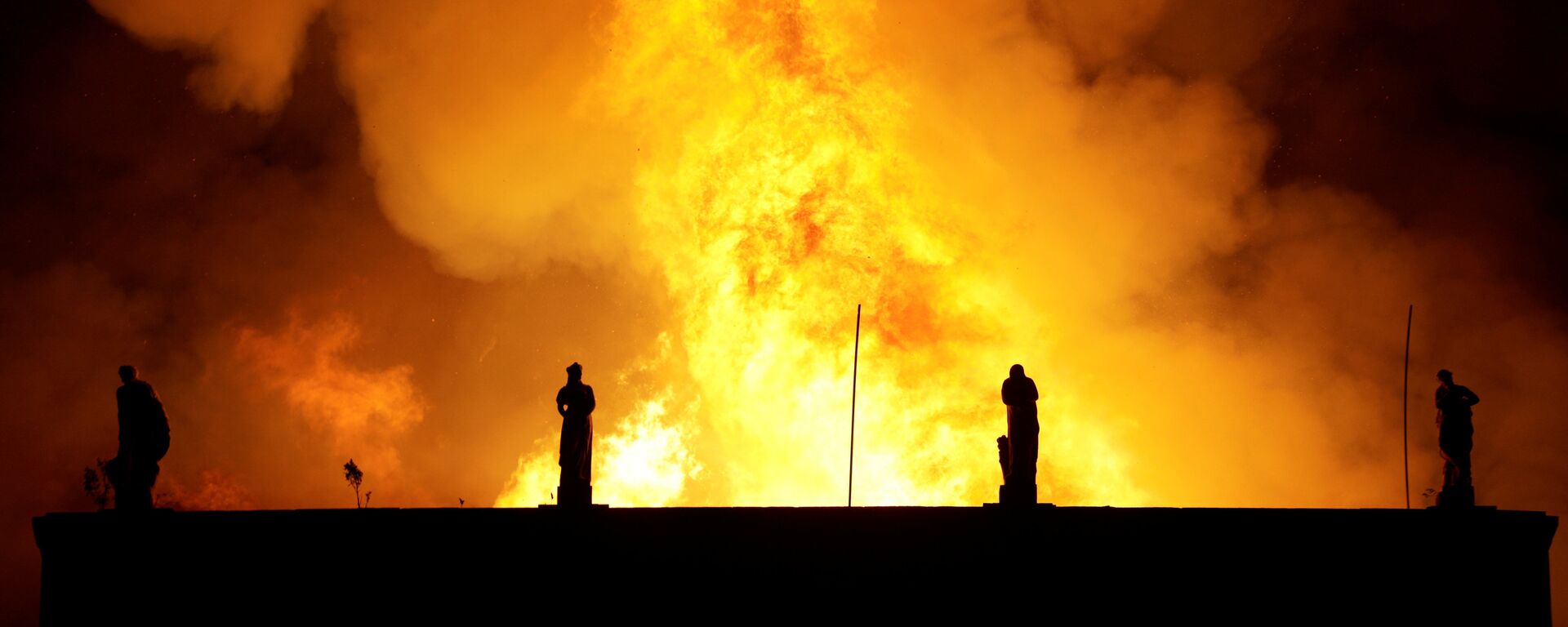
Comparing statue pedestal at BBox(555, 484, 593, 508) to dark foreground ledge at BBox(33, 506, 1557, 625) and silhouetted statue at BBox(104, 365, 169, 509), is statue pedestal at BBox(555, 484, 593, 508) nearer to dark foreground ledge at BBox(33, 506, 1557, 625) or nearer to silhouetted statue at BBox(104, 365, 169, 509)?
dark foreground ledge at BBox(33, 506, 1557, 625)

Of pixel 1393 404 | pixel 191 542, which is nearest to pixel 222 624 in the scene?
pixel 191 542

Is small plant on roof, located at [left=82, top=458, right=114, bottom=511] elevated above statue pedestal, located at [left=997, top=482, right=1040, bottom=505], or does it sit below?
above

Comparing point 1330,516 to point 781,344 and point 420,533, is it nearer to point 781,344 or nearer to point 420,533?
point 420,533

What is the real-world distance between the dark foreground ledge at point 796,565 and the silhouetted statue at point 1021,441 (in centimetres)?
28

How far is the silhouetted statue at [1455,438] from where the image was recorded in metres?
16.7

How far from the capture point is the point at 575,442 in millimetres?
15375

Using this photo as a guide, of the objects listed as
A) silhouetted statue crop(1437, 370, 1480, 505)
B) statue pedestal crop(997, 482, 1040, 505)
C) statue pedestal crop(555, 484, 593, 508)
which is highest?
silhouetted statue crop(1437, 370, 1480, 505)

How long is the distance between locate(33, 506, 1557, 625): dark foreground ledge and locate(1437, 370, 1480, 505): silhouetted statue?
1.63 feet

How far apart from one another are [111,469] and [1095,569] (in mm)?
12235

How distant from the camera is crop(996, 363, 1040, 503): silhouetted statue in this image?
52.3 feet

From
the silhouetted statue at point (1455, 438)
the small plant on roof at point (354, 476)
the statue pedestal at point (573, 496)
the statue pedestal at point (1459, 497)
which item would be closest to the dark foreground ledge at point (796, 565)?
the statue pedestal at point (573, 496)

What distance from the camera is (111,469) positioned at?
15.1 metres

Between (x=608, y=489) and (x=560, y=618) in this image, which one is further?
(x=608, y=489)

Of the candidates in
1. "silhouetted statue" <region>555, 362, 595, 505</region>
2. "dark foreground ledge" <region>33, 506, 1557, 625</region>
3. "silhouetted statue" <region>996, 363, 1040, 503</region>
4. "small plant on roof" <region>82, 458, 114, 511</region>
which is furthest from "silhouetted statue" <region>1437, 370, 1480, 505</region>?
"small plant on roof" <region>82, 458, 114, 511</region>
